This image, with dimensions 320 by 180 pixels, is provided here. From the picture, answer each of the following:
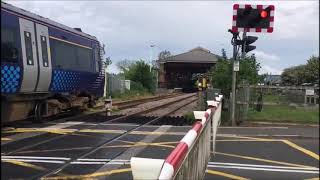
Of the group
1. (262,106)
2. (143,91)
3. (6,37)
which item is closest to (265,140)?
(262,106)

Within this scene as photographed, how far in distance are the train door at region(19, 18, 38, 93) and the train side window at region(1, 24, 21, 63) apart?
272 millimetres

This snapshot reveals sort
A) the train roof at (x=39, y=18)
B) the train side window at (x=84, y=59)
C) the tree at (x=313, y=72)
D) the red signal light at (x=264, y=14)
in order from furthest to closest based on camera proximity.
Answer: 1. the tree at (x=313, y=72)
2. the train side window at (x=84, y=59)
3. the red signal light at (x=264, y=14)
4. the train roof at (x=39, y=18)

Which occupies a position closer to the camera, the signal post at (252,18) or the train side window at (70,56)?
the signal post at (252,18)

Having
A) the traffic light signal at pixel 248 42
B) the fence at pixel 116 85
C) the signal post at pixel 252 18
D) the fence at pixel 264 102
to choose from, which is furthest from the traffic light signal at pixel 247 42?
the fence at pixel 116 85

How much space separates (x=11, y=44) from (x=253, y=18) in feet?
22.7

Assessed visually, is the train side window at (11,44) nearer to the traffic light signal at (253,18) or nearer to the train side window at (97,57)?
the traffic light signal at (253,18)

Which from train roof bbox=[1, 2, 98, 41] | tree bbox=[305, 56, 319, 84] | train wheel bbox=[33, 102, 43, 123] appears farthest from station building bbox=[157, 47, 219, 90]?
train wheel bbox=[33, 102, 43, 123]

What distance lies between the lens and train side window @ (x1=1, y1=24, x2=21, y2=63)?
14.1 meters

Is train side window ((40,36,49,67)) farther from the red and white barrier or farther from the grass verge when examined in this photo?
the red and white barrier

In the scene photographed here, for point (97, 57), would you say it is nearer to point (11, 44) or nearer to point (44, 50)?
point (44, 50)

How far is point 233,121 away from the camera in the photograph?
1812 cm

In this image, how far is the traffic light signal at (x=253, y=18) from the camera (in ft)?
53.4

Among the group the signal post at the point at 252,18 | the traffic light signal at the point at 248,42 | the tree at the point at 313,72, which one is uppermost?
the signal post at the point at 252,18

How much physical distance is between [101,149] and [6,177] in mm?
3784
